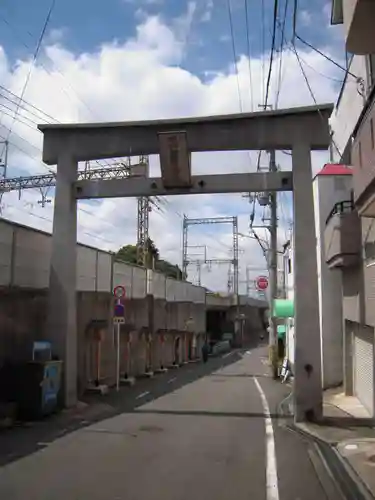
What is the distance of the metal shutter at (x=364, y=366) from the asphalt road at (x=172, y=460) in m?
2.54

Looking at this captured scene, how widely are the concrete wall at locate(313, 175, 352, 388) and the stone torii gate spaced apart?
612cm

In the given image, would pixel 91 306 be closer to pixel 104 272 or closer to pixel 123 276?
pixel 104 272

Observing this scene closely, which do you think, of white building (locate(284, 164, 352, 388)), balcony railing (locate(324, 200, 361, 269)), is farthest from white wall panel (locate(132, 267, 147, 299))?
balcony railing (locate(324, 200, 361, 269))

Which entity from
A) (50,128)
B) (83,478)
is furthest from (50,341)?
(83,478)

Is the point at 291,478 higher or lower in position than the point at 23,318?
lower

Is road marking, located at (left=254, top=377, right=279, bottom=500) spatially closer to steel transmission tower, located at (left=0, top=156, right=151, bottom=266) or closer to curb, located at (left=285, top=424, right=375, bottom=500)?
curb, located at (left=285, top=424, right=375, bottom=500)

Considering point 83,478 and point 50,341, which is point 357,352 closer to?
point 50,341

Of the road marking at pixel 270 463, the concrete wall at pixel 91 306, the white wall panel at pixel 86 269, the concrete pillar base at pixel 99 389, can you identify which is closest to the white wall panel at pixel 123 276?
the concrete wall at pixel 91 306

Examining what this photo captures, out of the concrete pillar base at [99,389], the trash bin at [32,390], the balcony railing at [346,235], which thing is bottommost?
the concrete pillar base at [99,389]

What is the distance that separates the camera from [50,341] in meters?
15.4

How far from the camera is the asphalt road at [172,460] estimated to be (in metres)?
7.26

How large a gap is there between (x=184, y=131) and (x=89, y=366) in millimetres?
8821

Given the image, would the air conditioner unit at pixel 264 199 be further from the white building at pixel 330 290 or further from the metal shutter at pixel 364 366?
the metal shutter at pixel 364 366

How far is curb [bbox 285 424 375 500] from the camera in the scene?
7430 millimetres
